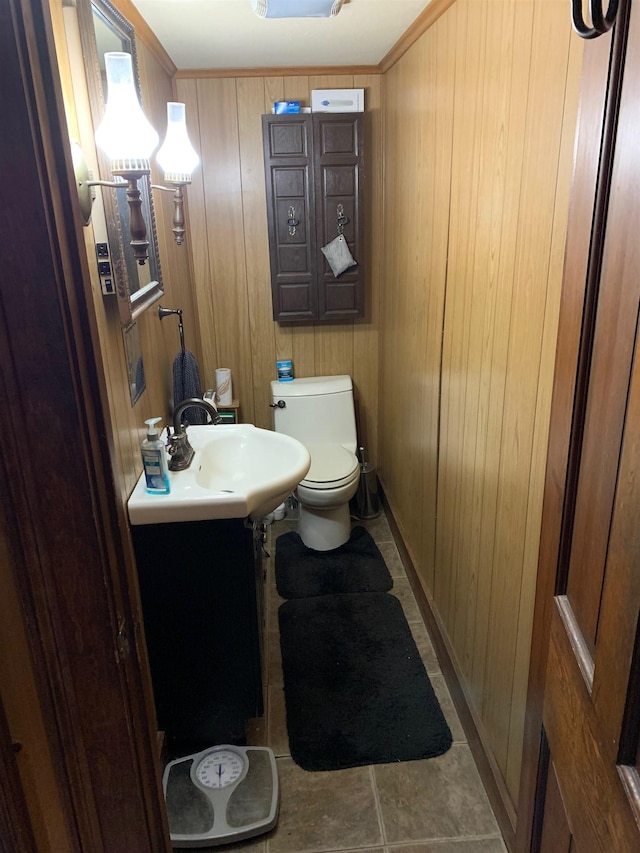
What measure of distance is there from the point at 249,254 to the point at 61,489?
100 inches

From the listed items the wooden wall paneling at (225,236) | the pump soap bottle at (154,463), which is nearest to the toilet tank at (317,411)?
the wooden wall paneling at (225,236)

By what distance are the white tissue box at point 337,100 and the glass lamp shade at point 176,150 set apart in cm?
116

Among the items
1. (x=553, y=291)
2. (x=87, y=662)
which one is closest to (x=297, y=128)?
(x=553, y=291)

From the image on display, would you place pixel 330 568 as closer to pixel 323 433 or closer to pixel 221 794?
pixel 323 433

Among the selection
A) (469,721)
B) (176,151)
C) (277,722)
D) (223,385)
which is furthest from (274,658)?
(176,151)

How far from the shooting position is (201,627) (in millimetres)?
1854

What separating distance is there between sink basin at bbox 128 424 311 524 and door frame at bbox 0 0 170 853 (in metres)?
0.66

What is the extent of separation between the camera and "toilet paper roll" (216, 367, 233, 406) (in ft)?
10.5

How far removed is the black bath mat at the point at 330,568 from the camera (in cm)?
283

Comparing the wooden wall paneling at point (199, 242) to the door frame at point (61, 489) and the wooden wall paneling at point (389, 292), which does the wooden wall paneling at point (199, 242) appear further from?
the door frame at point (61, 489)

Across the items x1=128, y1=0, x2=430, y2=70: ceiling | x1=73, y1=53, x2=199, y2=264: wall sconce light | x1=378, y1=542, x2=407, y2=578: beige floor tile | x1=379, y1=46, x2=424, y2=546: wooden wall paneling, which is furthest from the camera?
x1=378, y1=542, x2=407, y2=578: beige floor tile

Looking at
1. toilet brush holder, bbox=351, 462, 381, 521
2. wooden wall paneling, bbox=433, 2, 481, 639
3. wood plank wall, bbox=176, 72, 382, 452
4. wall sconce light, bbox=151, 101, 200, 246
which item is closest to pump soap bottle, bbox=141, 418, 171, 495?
wall sconce light, bbox=151, 101, 200, 246

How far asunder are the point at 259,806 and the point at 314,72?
300cm

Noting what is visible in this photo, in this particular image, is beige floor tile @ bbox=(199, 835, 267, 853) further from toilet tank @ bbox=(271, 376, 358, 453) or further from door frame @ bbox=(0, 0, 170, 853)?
toilet tank @ bbox=(271, 376, 358, 453)
